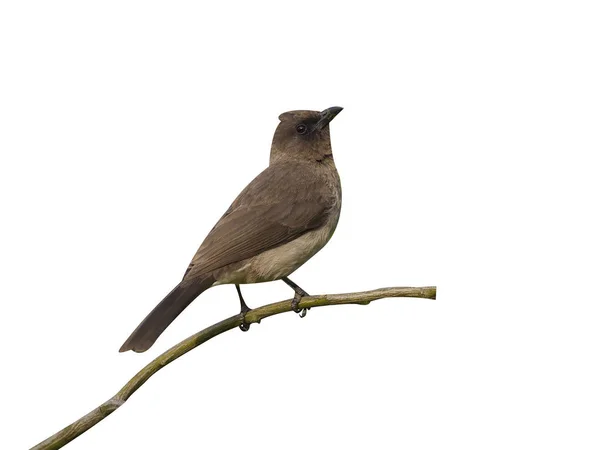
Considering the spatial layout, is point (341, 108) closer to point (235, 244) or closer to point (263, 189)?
point (263, 189)

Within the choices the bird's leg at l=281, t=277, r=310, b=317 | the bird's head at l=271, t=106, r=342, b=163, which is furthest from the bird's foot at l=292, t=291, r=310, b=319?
the bird's head at l=271, t=106, r=342, b=163

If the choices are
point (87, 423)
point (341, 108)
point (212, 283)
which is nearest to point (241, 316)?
point (212, 283)

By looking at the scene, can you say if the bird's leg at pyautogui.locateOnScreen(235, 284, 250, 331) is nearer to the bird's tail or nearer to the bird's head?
the bird's tail

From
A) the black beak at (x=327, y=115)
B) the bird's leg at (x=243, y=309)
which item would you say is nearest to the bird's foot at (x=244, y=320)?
the bird's leg at (x=243, y=309)

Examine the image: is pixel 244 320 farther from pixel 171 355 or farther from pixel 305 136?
pixel 305 136

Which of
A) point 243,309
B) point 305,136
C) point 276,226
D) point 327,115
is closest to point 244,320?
point 243,309

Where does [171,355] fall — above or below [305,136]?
below

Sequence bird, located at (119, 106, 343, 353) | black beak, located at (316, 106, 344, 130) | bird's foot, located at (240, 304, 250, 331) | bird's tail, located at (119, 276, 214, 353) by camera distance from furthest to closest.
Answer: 1. black beak, located at (316, 106, 344, 130)
2. bird's foot, located at (240, 304, 250, 331)
3. bird, located at (119, 106, 343, 353)
4. bird's tail, located at (119, 276, 214, 353)

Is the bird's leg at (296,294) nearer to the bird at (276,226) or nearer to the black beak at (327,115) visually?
the bird at (276,226)
